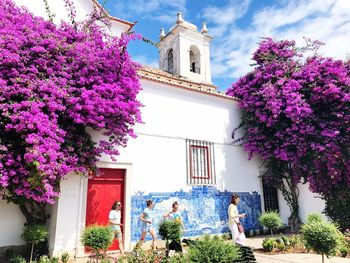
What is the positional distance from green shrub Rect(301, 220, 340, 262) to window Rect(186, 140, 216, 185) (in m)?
5.00

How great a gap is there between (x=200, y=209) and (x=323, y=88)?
6.98 meters

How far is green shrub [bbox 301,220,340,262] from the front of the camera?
607cm

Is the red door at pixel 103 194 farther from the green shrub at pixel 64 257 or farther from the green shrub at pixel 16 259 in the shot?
the green shrub at pixel 16 259

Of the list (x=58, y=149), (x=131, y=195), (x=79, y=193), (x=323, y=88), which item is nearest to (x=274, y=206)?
(x=323, y=88)

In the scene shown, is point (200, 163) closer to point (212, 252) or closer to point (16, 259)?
point (16, 259)

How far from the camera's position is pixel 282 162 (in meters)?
12.5

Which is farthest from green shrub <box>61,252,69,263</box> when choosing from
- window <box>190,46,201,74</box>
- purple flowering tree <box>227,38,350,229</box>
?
window <box>190,46,201,74</box>

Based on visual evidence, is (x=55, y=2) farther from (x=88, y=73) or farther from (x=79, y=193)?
(x=79, y=193)

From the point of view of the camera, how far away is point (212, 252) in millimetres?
4184

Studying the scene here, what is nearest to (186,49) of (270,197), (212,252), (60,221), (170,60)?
(170,60)

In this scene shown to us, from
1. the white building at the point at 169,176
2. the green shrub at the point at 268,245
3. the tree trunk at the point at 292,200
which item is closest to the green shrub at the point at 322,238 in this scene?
the green shrub at the point at 268,245

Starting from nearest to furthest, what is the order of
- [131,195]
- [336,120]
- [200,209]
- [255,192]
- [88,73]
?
[88,73], [131,195], [200,209], [336,120], [255,192]

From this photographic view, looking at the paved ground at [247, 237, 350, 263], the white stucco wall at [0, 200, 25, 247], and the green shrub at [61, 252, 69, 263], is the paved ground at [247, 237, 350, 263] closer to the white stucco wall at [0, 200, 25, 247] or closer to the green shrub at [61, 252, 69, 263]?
the green shrub at [61, 252, 69, 263]

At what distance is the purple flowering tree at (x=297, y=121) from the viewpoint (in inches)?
435
